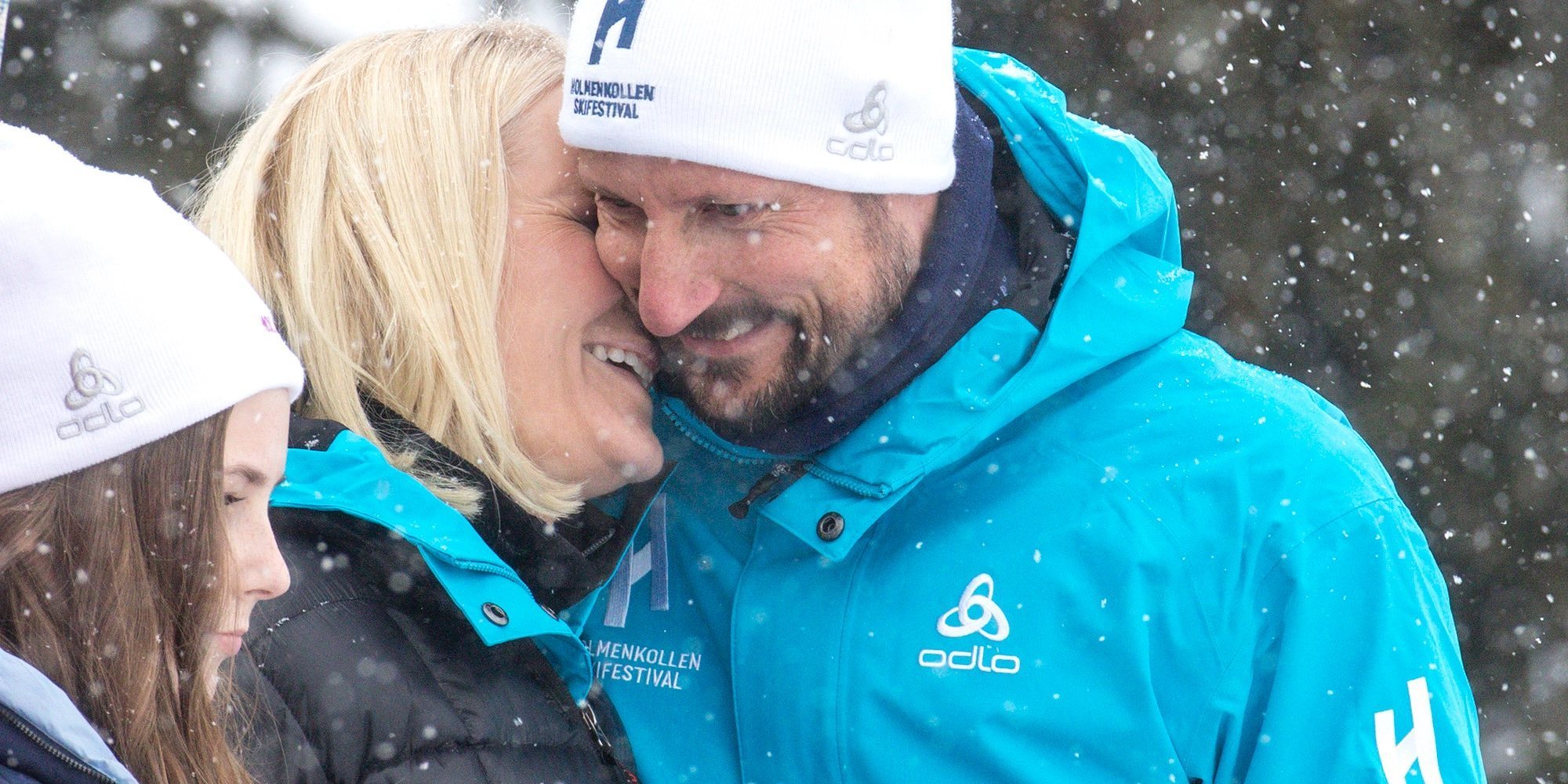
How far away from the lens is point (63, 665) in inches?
59.5

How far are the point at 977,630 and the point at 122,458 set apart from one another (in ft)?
4.49

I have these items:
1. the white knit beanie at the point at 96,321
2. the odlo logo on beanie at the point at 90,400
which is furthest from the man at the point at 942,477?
the odlo logo on beanie at the point at 90,400

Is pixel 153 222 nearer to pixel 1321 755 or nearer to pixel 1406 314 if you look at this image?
pixel 1321 755

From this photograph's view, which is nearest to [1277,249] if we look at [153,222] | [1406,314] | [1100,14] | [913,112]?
[1406,314]

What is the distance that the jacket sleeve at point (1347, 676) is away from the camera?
218cm

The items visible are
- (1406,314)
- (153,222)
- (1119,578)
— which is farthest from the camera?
(1406,314)

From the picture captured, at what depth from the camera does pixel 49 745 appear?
136cm

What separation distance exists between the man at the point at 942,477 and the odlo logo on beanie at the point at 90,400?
3.55 feet

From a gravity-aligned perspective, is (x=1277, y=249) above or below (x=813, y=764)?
below

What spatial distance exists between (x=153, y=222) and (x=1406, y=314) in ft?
22.1

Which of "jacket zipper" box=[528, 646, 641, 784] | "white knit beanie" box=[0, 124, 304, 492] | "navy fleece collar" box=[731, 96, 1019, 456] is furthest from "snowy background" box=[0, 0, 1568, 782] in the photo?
"white knit beanie" box=[0, 124, 304, 492]

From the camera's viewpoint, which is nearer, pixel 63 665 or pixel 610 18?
pixel 63 665

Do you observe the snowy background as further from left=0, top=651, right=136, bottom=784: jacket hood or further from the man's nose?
left=0, top=651, right=136, bottom=784: jacket hood

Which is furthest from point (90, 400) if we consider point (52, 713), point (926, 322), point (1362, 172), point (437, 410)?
point (1362, 172)
